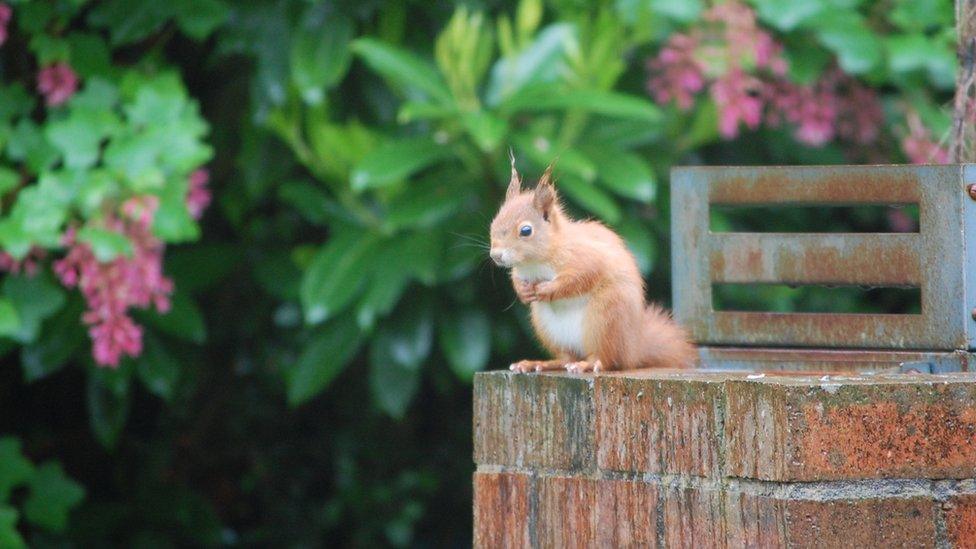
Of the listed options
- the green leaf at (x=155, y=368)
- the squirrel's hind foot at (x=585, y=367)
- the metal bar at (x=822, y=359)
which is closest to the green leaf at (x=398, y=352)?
the green leaf at (x=155, y=368)

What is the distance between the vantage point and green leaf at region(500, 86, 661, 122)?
440 centimetres

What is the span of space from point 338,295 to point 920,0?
2314mm

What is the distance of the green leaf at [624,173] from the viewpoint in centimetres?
450

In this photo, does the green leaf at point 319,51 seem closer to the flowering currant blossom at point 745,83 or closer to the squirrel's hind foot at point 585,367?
the flowering currant blossom at point 745,83

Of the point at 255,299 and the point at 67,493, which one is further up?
the point at 255,299

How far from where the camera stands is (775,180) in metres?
3.03

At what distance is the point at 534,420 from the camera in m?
2.63

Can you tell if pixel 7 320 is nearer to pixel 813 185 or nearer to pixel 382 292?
pixel 382 292

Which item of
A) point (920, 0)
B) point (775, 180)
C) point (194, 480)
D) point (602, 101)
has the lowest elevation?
point (194, 480)

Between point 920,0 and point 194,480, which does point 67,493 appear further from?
point 920,0


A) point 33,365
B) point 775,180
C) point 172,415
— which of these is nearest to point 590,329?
point 775,180

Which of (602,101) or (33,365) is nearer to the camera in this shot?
(602,101)

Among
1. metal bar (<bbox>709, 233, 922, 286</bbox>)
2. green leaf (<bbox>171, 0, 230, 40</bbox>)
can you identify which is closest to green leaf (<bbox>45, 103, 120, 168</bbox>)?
green leaf (<bbox>171, 0, 230, 40</bbox>)

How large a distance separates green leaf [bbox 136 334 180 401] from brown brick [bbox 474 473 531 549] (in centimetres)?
249
